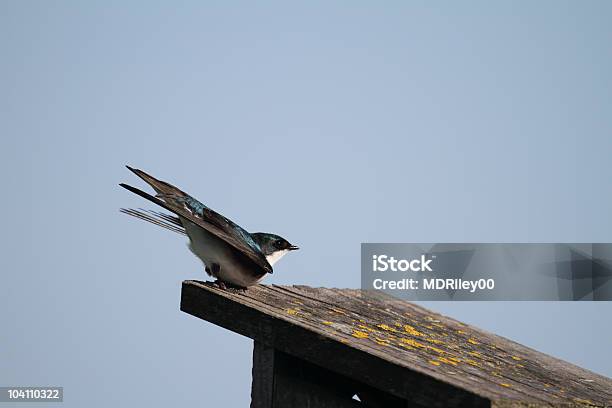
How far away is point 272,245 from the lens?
21.6 ft

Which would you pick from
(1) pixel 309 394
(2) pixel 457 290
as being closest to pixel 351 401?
(1) pixel 309 394

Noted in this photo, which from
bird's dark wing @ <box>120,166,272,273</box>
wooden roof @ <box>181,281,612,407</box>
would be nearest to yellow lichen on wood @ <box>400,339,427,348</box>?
wooden roof @ <box>181,281,612,407</box>

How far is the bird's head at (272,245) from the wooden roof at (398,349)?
0.27 metres

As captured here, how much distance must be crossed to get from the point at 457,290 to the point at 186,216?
221 inches

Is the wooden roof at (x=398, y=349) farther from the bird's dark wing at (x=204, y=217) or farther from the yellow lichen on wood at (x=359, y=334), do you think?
the bird's dark wing at (x=204, y=217)

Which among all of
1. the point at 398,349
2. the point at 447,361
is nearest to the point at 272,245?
the point at 398,349

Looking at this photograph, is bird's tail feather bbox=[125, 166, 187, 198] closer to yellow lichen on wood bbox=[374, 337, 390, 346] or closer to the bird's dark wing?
the bird's dark wing

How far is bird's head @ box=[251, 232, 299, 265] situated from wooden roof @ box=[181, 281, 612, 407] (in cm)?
27

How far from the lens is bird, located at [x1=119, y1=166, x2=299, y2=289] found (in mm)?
5996

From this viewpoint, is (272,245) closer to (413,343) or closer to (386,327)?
Result: (386,327)

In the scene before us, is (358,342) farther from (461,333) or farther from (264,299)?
(461,333)

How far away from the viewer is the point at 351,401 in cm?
589

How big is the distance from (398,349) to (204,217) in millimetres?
1485

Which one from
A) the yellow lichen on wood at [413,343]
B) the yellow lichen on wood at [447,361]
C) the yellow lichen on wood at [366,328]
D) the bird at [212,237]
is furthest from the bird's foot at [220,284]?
the yellow lichen on wood at [447,361]
